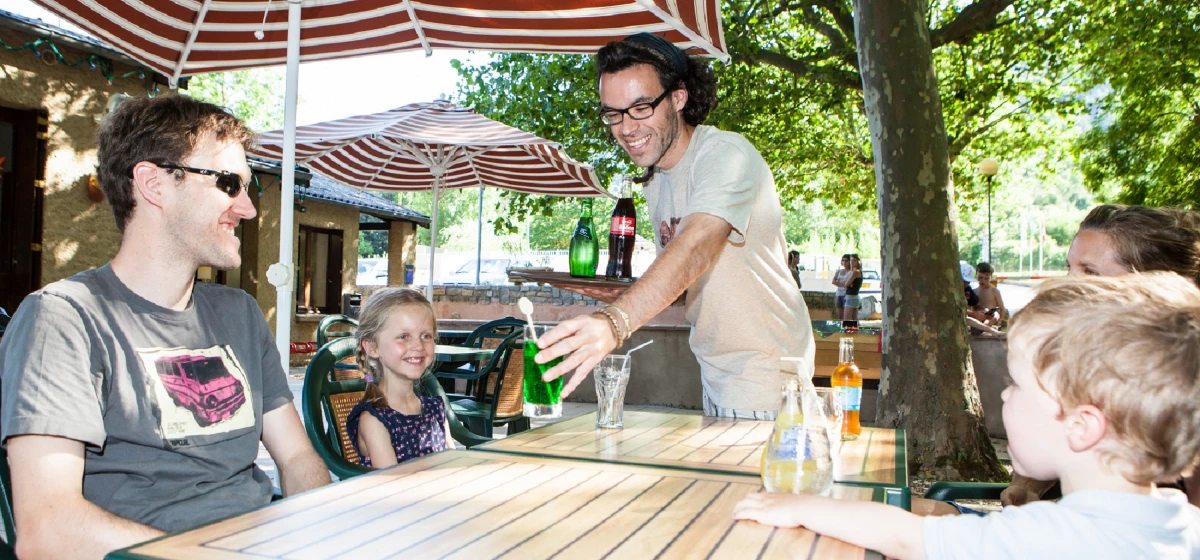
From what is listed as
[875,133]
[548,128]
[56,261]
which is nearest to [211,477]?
[875,133]

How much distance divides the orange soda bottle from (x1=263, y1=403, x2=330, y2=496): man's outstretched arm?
130 cm

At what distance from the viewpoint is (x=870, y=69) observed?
5.91m

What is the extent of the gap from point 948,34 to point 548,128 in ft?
16.6

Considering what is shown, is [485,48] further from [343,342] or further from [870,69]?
[870,69]

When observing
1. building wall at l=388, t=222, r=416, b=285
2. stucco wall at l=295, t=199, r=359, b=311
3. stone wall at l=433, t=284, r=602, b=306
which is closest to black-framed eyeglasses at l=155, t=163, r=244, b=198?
stone wall at l=433, t=284, r=602, b=306

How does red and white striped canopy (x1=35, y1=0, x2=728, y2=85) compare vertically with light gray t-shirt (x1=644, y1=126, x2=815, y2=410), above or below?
above

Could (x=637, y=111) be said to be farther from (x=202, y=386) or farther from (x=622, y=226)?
(x=202, y=386)

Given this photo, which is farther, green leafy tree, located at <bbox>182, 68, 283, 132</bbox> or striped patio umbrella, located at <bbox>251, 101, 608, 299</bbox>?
green leafy tree, located at <bbox>182, 68, 283, 132</bbox>

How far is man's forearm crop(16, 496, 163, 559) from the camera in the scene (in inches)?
55.9

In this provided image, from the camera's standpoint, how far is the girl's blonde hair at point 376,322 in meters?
2.84

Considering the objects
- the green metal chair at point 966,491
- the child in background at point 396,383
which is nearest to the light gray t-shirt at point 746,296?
the green metal chair at point 966,491

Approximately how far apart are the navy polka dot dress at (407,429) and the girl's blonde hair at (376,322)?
60 millimetres

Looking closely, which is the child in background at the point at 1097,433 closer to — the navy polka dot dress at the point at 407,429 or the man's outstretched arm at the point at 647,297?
→ the man's outstretched arm at the point at 647,297

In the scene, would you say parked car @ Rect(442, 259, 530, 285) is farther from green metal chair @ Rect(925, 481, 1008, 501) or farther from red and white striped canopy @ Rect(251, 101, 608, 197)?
green metal chair @ Rect(925, 481, 1008, 501)
